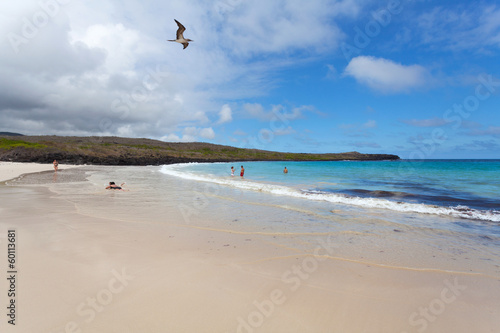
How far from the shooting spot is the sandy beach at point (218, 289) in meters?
3.66

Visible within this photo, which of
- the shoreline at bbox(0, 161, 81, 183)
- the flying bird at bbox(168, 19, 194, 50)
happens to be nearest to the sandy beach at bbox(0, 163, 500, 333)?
the flying bird at bbox(168, 19, 194, 50)

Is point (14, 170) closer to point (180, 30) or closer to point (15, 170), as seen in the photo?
point (15, 170)

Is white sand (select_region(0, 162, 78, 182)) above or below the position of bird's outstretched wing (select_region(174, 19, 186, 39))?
below

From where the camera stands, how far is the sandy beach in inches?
144

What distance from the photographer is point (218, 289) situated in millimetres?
4504

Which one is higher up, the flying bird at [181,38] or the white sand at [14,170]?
the flying bird at [181,38]

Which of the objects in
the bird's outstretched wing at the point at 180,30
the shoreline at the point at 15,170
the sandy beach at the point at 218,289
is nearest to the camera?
the sandy beach at the point at 218,289

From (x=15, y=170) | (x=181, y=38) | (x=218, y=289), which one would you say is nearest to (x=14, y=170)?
(x=15, y=170)

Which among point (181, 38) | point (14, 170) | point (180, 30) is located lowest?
point (14, 170)

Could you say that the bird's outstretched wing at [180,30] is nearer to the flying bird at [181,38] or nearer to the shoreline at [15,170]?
the flying bird at [181,38]

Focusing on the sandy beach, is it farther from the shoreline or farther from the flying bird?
the shoreline

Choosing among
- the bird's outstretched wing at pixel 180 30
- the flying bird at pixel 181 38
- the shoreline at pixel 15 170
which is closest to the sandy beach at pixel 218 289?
the flying bird at pixel 181 38

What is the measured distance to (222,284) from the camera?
469 cm

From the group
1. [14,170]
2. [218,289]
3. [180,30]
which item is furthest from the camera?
[14,170]
